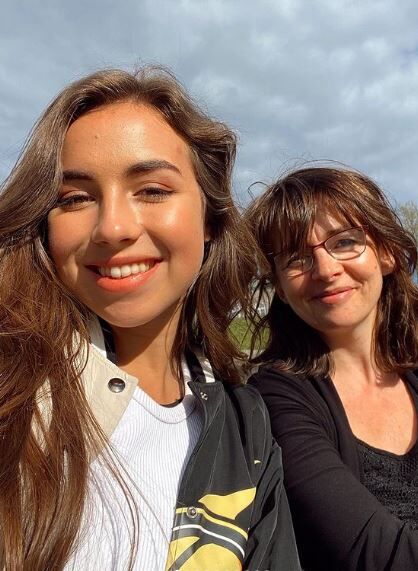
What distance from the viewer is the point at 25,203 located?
68.9 inches

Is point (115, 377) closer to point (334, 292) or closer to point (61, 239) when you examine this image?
point (61, 239)

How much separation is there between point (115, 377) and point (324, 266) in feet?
3.33

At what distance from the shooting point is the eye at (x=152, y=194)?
1726mm

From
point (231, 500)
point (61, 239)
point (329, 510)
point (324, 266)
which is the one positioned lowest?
point (329, 510)

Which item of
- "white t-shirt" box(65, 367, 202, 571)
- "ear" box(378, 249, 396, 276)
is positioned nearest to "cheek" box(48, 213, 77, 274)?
"white t-shirt" box(65, 367, 202, 571)

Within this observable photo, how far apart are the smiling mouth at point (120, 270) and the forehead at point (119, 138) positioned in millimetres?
301

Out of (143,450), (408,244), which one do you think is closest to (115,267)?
(143,450)

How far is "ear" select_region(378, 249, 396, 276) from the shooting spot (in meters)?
2.45

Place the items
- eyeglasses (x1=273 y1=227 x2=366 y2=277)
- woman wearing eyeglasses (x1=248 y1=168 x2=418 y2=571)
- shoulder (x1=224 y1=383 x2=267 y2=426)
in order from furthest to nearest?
1. eyeglasses (x1=273 y1=227 x2=366 y2=277)
2. shoulder (x1=224 y1=383 x2=267 y2=426)
3. woman wearing eyeglasses (x1=248 y1=168 x2=418 y2=571)

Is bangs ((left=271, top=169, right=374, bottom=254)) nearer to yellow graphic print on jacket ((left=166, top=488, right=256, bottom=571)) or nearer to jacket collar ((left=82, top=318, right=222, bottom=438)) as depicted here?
jacket collar ((left=82, top=318, right=222, bottom=438))

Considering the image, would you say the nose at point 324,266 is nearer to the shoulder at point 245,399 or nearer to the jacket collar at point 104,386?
the shoulder at point 245,399

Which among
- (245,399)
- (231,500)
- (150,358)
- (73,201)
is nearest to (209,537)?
(231,500)

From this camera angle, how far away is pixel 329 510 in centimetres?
181

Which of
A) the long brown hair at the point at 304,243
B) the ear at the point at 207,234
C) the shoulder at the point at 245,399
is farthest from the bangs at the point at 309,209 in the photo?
the shoulder at the point at 245,399
